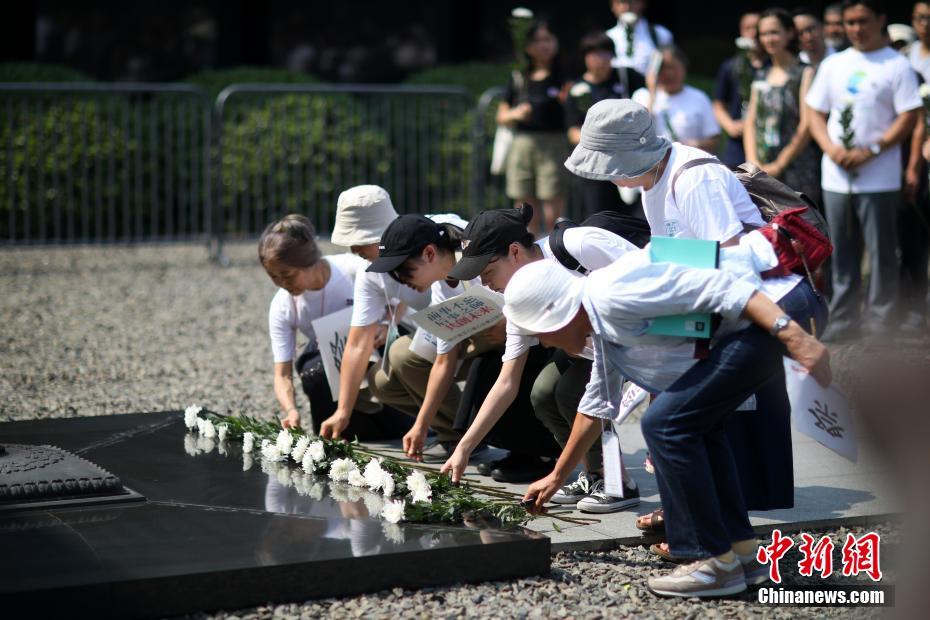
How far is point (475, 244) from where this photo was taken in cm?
456

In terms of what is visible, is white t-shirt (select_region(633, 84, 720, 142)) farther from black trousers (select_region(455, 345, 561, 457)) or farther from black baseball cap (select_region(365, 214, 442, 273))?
black baseball cap (select_region(365, 214, 442, 273))

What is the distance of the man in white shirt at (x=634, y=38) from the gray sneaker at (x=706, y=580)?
5.87m

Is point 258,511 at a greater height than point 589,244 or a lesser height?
lesser

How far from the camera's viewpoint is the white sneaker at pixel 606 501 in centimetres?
476

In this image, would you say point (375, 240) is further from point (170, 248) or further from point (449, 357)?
point (170, 248)

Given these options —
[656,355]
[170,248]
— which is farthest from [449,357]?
[170,248]

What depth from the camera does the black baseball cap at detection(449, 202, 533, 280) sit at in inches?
179

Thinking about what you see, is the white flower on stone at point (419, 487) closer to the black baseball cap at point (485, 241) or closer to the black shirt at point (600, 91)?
the black baseball cap at point (485, 241)

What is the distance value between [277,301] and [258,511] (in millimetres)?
1655

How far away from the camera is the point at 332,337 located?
18.5 feet

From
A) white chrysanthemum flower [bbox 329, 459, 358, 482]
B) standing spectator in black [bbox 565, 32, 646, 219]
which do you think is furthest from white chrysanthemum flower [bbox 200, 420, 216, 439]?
standing spectator in black [bbox 565, 32, 646, 219]

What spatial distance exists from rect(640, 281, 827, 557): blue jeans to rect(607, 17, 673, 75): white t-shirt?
5826mm

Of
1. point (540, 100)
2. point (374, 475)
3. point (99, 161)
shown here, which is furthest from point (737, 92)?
point (99, 161)

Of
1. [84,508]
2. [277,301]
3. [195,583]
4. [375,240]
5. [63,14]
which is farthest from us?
[63,14]
